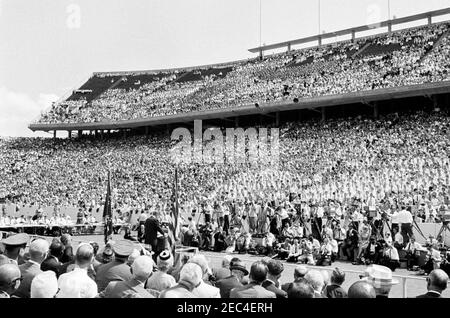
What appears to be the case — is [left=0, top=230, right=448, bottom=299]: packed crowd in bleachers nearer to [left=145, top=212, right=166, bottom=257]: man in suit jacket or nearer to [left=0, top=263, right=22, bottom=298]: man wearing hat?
[left=0, top=263, right=22, bottom=298]: man wearing hat

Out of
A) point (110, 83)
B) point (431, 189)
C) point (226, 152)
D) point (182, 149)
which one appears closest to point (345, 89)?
point (226, 152)

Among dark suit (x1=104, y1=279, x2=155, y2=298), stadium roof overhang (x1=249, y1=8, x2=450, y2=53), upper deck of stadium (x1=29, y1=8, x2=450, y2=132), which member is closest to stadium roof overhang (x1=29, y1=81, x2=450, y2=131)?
upper deck of stadium (x1=29, y1=8, x2=450, y2=132)

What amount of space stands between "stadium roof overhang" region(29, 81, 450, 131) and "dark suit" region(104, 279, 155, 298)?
28666 mm

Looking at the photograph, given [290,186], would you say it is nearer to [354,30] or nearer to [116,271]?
[116,271]

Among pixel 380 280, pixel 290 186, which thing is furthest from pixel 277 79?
pixel 380 280

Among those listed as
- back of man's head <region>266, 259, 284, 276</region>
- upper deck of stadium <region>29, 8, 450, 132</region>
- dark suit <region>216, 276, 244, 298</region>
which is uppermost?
upper deck of stadium <region>29, 8, 450, 132</region>

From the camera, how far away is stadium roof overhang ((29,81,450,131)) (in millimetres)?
31406

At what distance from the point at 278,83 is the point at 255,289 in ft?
124

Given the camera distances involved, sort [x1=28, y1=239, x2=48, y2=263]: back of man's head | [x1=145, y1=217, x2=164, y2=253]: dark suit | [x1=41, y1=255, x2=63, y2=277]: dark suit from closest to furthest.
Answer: [x1=28, y1=239, x2=48, y2=263]: back of man's head
[x1=41, y1=255, x2=63, y2=277]: dark suit
[x1=145, y1=217, x2=164, y2=253]: dark suit

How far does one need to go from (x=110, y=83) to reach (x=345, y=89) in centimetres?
3210

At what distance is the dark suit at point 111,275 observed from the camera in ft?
18.9

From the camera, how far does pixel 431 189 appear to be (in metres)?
20.9

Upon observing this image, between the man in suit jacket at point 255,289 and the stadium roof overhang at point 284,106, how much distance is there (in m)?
27.8
